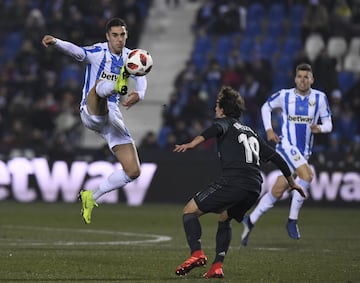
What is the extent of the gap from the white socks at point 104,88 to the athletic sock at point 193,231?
219 centimetres

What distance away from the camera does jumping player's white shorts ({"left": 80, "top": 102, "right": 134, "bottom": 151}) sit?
42.5 ft

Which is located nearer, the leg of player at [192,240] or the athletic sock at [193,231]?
the leg of player at [192,240]

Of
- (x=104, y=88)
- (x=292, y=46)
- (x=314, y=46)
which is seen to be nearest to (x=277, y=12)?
(x=292, y=46)

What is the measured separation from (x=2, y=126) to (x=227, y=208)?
1769 centimetres

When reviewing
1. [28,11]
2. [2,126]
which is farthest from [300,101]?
[28,11]

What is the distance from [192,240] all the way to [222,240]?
1.27ft

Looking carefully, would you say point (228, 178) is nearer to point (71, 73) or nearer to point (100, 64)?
point (100, 64)

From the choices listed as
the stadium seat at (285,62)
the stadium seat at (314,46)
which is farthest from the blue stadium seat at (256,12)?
the stadium seat at (314,46)

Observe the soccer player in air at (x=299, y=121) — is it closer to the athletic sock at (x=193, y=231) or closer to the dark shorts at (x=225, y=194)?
the dark shorts at (x=225, y=194)

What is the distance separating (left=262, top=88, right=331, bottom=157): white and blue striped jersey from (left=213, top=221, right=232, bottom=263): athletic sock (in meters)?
4.94

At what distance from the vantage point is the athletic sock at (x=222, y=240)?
34.9ft

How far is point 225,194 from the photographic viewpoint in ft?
34.4

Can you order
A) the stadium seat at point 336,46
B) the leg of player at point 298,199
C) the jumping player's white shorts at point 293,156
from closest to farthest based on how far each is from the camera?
the leg of player at point 298,199
the jumping player's white shorts at point 293,156
the stadium seat at point 336,46

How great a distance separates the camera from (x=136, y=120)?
2934 centimetres
